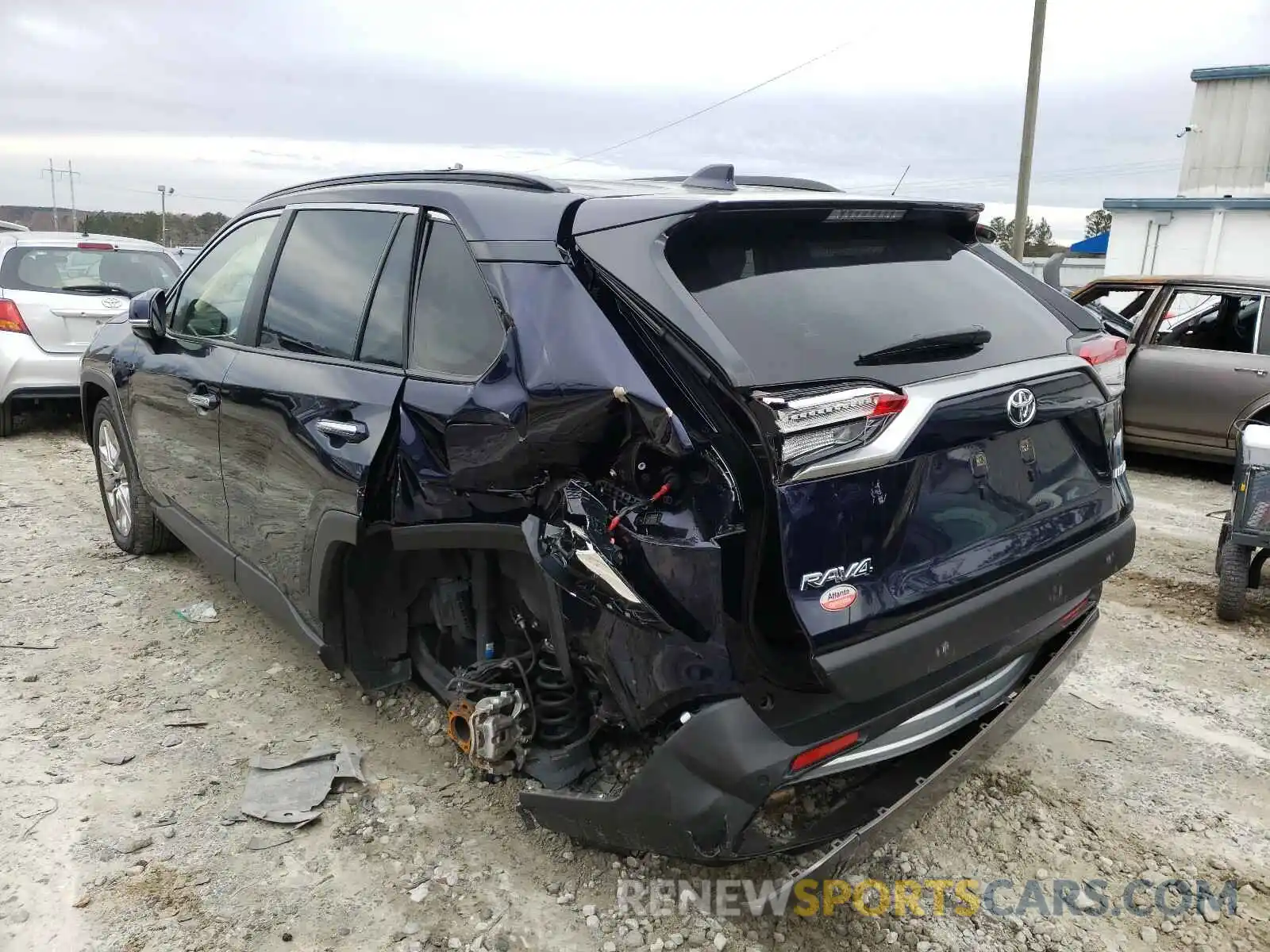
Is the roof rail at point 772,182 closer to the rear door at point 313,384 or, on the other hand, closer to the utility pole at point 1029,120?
the rear door at point 313,384

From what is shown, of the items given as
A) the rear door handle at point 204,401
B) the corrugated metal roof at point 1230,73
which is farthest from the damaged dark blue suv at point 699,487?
the corrugated metal roof at point 1230,73

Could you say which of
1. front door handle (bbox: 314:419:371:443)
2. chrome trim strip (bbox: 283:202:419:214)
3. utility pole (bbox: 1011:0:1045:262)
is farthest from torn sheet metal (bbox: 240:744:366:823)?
utility pole (bbox: 1011:0:1045:262)

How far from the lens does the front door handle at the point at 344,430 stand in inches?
110

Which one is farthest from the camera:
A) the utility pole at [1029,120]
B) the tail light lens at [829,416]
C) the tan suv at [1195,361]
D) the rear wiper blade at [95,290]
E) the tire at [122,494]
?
the utility pole at [1029,120]

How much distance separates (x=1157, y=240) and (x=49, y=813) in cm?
2004

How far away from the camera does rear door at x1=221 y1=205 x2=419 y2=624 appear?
2855mm

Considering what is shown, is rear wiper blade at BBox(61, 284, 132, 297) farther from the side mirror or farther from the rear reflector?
the rear reflector

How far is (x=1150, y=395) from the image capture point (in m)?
7.75

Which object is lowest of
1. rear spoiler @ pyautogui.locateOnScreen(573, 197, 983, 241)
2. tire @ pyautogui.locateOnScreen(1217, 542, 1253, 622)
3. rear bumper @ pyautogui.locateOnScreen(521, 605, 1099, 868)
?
tire @ pyautogui.locateOnScreen(1217, 542, 1253, 622)

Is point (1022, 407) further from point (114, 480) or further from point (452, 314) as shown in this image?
point (114, 480)

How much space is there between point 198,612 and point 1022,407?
12.4ft

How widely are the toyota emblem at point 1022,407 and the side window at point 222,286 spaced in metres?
2.81

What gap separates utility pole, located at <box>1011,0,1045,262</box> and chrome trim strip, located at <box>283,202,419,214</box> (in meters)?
12.7

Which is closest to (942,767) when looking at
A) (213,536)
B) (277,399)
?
(277,399)
